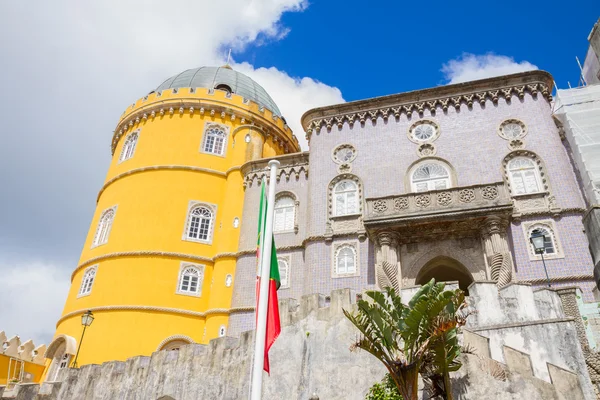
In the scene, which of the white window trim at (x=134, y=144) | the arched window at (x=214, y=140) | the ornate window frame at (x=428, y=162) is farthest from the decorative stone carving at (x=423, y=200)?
the white window trim at (x=134, y=144)

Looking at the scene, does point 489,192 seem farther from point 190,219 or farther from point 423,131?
point 190,219

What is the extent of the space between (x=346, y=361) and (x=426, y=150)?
40.4ft

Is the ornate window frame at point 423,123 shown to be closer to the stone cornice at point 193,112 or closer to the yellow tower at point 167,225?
the yellow tower at point 167,225

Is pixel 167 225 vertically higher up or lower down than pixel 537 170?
lower down

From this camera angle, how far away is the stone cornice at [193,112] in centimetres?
2789

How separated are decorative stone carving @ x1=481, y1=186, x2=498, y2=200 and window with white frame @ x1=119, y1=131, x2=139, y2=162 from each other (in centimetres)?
1927

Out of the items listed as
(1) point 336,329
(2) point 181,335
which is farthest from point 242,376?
(2) point 181,335

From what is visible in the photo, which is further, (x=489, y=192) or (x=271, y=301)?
(x=489, y=192)

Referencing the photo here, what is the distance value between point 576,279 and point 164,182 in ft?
63.1

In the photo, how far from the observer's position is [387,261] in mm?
18047

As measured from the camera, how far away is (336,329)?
1233cm

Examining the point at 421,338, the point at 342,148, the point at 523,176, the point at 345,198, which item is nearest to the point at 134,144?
the point at 342,148

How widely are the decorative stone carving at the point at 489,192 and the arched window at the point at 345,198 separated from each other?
5298 mm

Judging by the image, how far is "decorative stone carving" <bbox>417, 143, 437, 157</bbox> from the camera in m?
21.3
